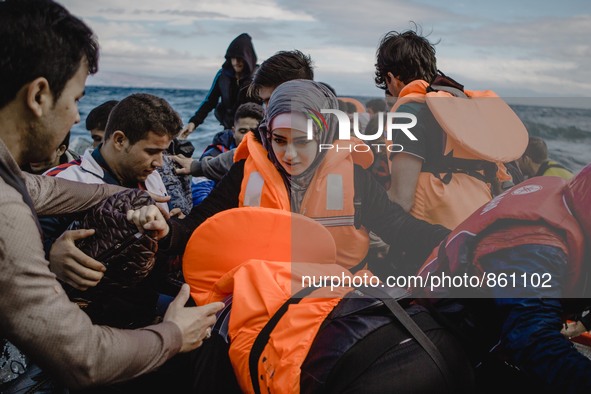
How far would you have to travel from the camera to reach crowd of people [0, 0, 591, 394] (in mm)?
1179

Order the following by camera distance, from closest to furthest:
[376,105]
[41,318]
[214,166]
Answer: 1. [41,318]
2. [214,166]
3. [376,105]

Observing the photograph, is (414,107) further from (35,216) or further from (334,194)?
(35,216)

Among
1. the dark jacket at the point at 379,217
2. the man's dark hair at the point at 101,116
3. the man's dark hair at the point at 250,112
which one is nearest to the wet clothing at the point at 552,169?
the dark jacket at the point at 379,217

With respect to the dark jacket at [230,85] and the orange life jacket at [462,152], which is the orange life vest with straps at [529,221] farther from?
the dark jacket at [230,85]

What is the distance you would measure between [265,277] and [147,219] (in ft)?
1.46

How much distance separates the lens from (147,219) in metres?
1.69

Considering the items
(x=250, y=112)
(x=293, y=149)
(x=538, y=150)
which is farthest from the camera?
(x=538, y=150)

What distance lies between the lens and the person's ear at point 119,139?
7.73ft

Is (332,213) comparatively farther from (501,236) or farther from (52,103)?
(52,103)

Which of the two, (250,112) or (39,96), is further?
(250,112)

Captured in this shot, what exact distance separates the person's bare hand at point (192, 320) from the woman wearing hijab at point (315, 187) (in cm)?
62

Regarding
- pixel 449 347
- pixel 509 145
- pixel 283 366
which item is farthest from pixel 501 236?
pixel 509 145

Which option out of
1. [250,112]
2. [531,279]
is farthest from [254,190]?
[250,112]

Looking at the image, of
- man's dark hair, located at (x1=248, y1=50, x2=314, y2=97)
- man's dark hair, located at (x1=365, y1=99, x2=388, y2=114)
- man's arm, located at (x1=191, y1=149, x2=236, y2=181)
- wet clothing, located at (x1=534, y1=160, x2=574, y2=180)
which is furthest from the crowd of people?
man's dark hair, located at (x1=365, y1=99, x2=388, y2=114)
